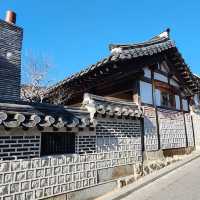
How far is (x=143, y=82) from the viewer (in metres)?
12.4

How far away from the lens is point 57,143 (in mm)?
7617

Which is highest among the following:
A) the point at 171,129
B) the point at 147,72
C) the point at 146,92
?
the point at 147,72

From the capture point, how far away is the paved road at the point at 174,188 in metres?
7.90

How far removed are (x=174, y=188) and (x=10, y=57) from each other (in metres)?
8.55

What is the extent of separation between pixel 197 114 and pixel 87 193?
464 inches

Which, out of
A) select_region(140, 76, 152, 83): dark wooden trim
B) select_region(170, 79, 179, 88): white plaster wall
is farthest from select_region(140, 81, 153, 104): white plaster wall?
select_region(170, 79, 179, 88): white plaster wall

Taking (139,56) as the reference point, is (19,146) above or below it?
below

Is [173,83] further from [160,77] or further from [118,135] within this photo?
[118,135]

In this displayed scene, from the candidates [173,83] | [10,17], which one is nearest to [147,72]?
[173,83]

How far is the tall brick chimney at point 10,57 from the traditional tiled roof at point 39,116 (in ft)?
12.9

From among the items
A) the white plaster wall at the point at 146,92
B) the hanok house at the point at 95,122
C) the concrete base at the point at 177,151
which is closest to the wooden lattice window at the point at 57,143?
the hanok house at the point at 95,122

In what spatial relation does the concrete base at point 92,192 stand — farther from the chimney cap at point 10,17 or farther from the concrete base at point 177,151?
the chimney cap at point 10,17

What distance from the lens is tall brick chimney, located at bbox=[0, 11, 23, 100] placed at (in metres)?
10.7

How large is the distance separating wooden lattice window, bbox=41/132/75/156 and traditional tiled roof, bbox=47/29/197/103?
381 centimetres
